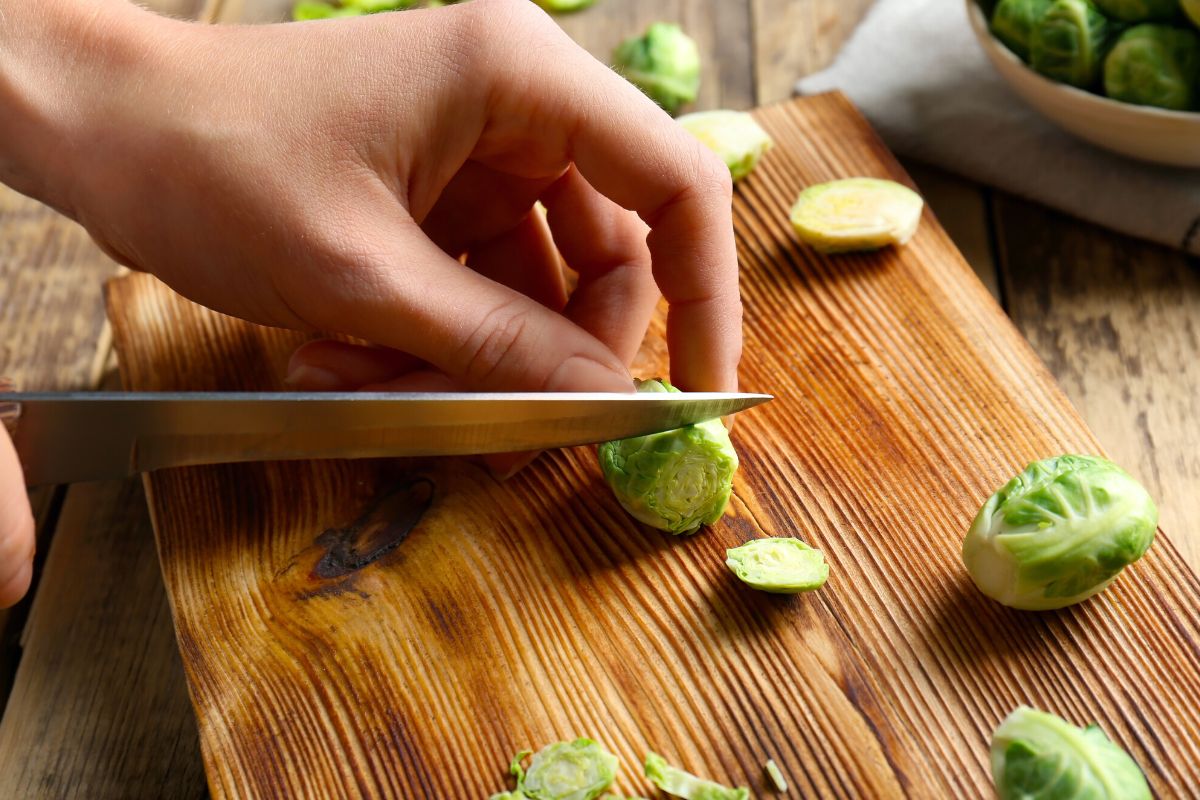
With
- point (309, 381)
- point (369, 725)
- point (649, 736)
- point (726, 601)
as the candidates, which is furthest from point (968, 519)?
point (309, 381)

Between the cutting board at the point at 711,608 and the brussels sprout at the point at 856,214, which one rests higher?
the brussels sprout at the point at 856,214

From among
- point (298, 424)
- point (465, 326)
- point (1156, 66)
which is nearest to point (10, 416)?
point (298, 424)

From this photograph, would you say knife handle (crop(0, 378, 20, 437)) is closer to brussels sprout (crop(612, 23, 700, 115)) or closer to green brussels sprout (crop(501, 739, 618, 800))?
green brussels sprout (crop(501, 739, 618, 800))

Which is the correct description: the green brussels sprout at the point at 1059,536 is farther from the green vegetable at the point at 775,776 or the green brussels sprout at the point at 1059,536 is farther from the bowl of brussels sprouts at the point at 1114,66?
the bowl of brussels sprouts at the point at 1114,66

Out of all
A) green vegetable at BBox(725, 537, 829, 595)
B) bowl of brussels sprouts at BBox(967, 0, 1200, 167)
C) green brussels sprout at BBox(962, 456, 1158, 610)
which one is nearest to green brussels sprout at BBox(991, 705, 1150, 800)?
green brussels sprout at BBox(962, 456, 1158, 610)

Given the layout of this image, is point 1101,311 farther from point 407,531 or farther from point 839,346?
point 407,531

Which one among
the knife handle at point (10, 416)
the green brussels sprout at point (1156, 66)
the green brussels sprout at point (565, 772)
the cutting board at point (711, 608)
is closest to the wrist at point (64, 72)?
the knife handle at point (10, 416)

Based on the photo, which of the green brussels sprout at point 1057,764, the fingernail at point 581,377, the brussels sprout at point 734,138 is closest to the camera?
the green brussels sprout at point 1057,764
